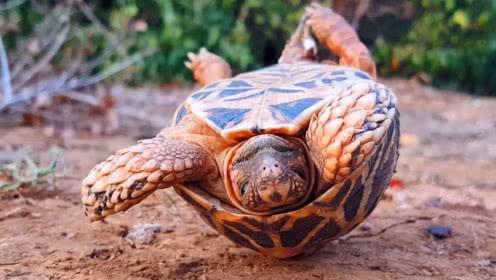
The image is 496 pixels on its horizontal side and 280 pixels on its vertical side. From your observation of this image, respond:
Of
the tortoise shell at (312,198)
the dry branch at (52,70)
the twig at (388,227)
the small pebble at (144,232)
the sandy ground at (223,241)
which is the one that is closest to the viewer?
the tortoise shell at (312,198)

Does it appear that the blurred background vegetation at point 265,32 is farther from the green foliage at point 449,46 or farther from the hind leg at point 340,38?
the hind leg at point 340,38

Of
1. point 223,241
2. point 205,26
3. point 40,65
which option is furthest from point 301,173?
point 205,26

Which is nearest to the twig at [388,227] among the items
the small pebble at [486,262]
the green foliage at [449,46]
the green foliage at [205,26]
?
the small pebble at [486,262]

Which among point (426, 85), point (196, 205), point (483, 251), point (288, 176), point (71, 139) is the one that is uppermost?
point (288, 176)

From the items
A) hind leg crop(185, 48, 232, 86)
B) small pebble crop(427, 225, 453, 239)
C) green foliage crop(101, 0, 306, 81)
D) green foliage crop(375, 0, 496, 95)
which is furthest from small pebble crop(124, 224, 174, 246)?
green foliage crop(375, 0, 496, 95)

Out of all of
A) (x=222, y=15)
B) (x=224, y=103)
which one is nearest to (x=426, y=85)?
(x=222, y=15)

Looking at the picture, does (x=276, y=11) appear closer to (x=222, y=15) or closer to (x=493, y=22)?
(x=222, y=15)
